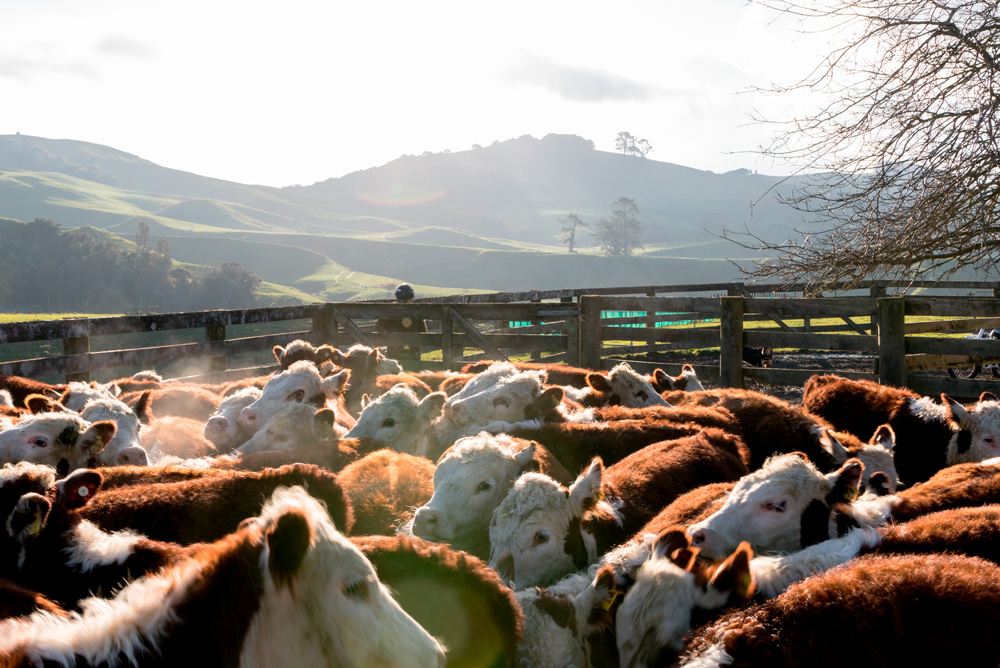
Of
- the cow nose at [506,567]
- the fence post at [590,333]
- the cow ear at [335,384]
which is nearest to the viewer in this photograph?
the cow nose at [506,567]

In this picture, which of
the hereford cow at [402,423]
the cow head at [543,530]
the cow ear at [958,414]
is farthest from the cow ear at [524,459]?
the cow ear at [958,414]

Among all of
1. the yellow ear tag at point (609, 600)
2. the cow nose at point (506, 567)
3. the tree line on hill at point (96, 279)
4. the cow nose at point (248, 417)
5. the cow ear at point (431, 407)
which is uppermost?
the tree line on hill at point (96, 279)

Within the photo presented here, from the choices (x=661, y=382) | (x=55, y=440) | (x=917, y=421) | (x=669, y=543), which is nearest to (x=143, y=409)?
(x=55, y=440)

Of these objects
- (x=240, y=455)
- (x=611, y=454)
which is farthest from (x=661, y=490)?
(x=240, y=455)

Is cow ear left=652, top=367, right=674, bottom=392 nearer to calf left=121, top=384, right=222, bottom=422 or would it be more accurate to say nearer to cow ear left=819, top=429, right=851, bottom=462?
cow ear left=819, top=429, right=851, bottom=462

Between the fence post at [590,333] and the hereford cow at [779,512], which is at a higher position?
the fence post at [590,333]

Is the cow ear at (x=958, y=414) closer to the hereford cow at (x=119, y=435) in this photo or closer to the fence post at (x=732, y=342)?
the fence post at (x=732, y=342)

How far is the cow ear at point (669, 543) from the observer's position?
8.00 feet

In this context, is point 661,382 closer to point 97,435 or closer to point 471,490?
point 471,490

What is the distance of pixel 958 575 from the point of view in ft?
6.98

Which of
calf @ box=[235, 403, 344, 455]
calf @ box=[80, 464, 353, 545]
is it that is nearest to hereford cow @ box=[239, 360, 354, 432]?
calf @ box=[235, 403, 344, 455]

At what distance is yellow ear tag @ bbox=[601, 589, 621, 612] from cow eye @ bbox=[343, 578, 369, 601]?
1265 mm

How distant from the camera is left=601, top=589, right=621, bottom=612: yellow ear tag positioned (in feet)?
7.93

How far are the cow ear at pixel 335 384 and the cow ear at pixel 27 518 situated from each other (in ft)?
12.7
